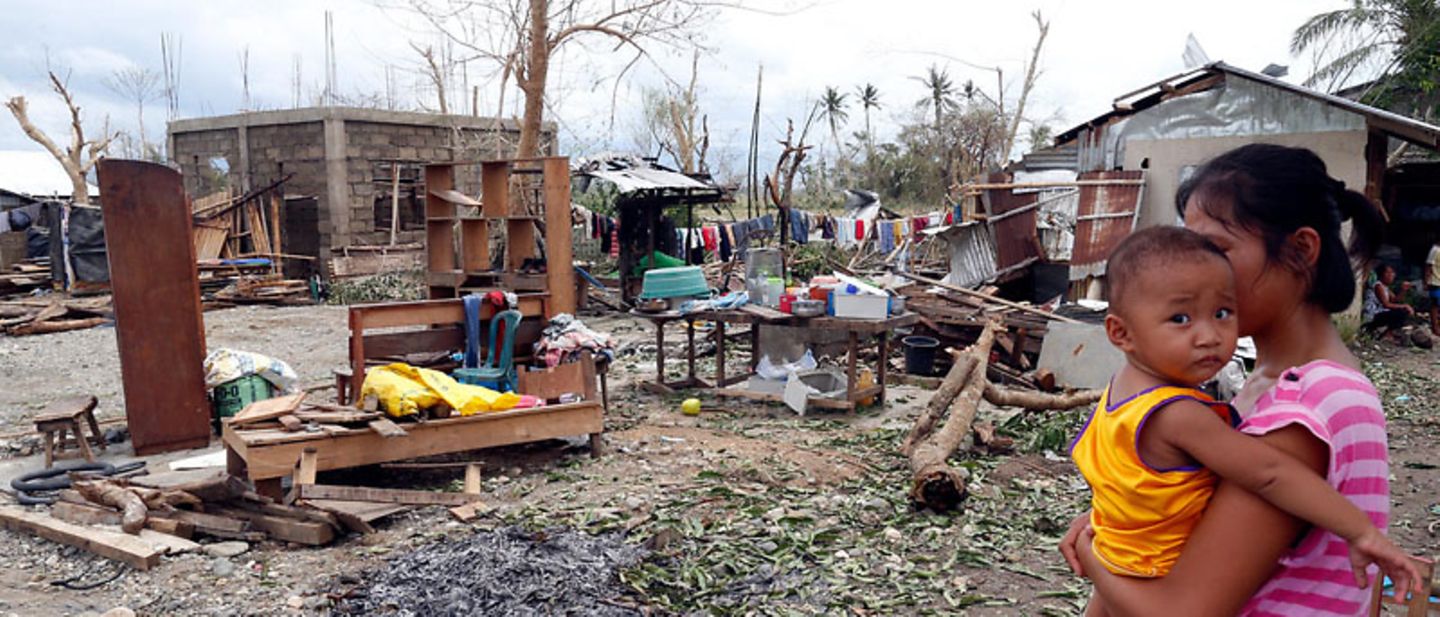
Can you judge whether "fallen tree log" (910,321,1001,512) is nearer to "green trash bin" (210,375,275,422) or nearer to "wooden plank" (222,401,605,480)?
"wooden plank" (222,401,605,480)

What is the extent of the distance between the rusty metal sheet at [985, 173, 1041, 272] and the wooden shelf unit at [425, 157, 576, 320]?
22.4 ft

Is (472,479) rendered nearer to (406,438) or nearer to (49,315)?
(406,438)

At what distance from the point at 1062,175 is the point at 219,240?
16.3 meters

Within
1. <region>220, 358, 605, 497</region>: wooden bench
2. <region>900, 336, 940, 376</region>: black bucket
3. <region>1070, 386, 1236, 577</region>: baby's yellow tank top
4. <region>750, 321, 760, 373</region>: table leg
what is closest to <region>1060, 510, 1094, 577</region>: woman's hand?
<region>1070, 386, 1236, 577</region>: baby's yellow tank top

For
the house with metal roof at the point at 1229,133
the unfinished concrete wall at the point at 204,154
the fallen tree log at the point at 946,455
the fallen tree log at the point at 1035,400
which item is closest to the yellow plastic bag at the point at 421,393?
the fallen tree log at the point at 946,455

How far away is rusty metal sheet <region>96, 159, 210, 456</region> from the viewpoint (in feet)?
22.8

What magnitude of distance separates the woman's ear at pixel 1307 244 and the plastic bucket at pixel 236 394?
7.61 meters

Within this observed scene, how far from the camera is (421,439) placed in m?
6.13

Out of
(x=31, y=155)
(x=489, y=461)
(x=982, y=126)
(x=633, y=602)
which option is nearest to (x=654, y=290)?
(x=489, y=461)

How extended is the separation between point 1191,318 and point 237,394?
25.3ft

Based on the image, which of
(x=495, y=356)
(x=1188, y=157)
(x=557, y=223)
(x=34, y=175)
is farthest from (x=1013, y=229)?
(x=34, y=175)

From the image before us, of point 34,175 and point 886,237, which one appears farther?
point 34,175

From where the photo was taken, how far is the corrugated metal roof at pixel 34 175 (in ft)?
96.3

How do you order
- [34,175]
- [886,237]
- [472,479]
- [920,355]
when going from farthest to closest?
[34,175] → [886,237] → [920,355] → [472,479]
